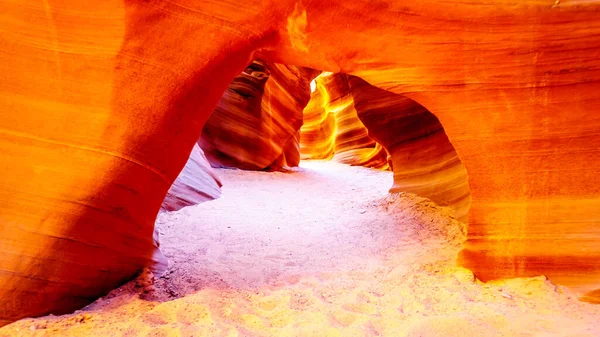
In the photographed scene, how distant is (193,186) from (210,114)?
10.6 ft

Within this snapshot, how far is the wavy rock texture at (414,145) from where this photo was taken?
14.4 ft

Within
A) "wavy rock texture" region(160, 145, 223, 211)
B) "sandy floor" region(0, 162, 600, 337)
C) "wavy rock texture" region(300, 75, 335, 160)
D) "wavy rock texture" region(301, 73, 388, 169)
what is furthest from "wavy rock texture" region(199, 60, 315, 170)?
"wavy rock texture" region(300, 75, 335, 160)

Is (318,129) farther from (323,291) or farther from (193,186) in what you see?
(323,291)

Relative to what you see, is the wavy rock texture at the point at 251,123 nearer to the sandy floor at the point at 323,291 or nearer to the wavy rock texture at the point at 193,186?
the wavy rock texture at the point at 193,186

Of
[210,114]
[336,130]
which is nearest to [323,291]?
[210,114]

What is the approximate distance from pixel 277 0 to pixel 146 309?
7.37 feet

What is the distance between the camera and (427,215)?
438cm

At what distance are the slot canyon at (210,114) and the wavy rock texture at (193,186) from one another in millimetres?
1529

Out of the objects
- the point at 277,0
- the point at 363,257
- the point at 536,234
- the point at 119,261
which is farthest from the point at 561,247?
the point at 119,261

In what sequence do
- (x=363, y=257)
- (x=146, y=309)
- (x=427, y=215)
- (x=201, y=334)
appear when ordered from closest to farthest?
1. (x=201, y=334)
2. (x=146, y=309)
3. (x=363, y=257)
4. (x=427, y=215)

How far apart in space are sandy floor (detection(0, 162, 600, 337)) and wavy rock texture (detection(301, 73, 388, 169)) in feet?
30.8

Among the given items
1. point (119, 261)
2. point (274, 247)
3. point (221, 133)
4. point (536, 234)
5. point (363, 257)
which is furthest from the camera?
point (221, 133)

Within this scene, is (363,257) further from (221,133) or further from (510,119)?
(221,133)

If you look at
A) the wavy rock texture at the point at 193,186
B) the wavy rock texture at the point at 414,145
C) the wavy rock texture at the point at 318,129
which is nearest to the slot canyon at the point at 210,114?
the wavy rock texture at the point at 414,145
